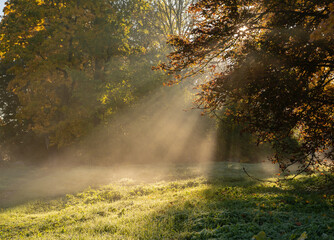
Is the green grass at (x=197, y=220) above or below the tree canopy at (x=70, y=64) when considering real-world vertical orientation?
below

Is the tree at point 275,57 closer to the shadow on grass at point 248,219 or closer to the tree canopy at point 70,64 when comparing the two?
the shadow on grass at point 248,219

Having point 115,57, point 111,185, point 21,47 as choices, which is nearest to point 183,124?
point 115,57

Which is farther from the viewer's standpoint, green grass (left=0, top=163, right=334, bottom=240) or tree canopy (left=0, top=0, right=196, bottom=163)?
tree canopy (left=0, top=0, right=196, bottom=163)

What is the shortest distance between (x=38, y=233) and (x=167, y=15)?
31128mm

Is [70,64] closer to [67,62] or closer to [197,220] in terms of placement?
[67,62]

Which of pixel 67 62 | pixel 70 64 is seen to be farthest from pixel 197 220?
pixel 67 62

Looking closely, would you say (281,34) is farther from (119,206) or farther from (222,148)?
(222,148)

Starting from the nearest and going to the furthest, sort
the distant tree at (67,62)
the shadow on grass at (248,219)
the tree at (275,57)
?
1. the shadow on grass at (248,219)
2. the tree at (275,57)
3. the distant tree at (67,62)

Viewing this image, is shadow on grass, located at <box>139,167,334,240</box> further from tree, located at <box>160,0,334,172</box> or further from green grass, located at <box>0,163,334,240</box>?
tree, located at <box>160,0,334,172</box>

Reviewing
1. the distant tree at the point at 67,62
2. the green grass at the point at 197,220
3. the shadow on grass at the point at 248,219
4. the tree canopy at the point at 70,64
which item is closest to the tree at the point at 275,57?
the shadow on grass at the point at 248,219

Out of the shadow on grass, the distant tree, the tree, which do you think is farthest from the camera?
the distant tree

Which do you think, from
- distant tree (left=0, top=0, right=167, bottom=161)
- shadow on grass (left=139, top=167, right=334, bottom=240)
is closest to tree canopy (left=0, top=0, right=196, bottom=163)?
distant tree (left=0, top=0, right=167, bottom=161)

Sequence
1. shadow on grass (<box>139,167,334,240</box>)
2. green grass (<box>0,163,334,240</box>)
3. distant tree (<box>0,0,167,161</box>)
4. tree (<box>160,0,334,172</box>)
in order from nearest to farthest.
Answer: shadow on grass (<box>139,167,334,240</box>) < green grass (<box>0,163,334,240</box>) < tree (<box>160,0,334,172</box>) < distant tree (<box>0,0,167,161</box>)

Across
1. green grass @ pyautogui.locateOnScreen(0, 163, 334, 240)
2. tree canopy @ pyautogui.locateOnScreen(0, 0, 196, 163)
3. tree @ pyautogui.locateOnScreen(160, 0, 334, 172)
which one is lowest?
green grass @ pyautogui.locateOnScreen(0, 163, 334, 240)
